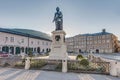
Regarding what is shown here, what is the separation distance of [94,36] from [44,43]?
171 ft

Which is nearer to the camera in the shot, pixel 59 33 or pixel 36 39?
pixel 59 33

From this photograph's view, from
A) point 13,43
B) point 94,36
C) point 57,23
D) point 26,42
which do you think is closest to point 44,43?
point 26,42

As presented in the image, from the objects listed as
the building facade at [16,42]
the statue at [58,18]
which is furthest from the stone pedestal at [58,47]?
the building facade at [16,42]

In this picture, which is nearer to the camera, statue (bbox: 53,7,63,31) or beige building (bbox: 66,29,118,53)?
statue (bbox: 53,7,63,31)

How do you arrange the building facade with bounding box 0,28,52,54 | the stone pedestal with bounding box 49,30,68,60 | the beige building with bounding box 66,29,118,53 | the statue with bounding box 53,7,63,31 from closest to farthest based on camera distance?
the stone pedestal with bounding box 49,30,68,60 < the statue with bounding box 53,7,63,31 < the building facade with bounding box 0,28,52,54 < the beige building with bounding box 66,29,118,53

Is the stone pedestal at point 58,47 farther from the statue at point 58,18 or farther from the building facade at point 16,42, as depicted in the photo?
the building facade at point 16,42

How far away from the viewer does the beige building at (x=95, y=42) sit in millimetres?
102938

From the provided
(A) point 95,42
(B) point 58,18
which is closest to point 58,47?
Result: (B) point 58,18

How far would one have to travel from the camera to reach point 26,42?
55312 mm

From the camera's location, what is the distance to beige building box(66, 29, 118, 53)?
338 feet

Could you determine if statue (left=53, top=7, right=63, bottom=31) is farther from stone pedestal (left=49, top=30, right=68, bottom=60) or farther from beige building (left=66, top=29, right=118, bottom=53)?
beige building (left=66, top=29, right=118, bottom=53)

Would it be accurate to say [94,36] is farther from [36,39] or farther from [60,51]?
[60,51]

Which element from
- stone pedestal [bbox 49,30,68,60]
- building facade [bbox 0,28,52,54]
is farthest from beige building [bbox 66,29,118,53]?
stone pedestal [bbox 49,30,68,60]

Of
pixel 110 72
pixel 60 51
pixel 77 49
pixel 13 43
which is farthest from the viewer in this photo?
pixel 77 49
